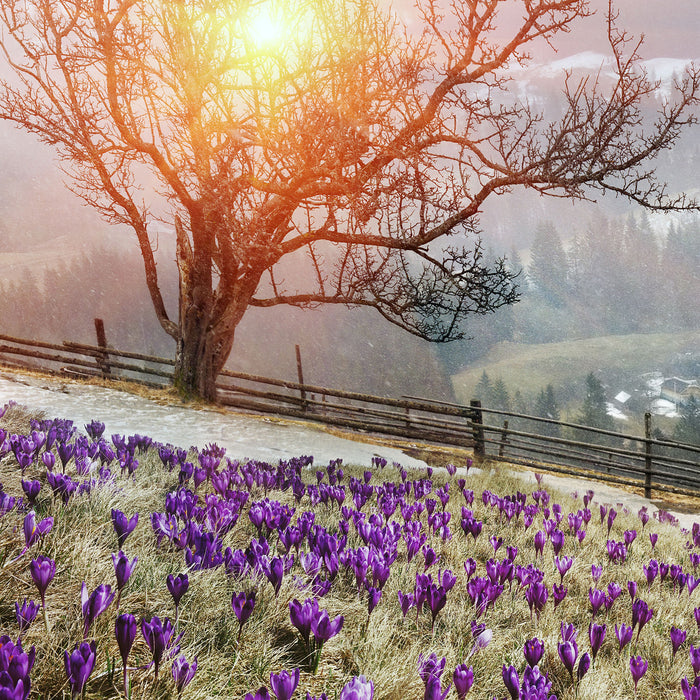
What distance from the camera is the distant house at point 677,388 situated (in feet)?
566

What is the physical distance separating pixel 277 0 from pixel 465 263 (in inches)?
242

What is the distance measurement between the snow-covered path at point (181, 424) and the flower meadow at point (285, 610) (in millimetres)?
4499

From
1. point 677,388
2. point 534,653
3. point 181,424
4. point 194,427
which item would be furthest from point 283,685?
point 677,388

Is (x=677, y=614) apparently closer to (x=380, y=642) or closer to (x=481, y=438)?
(x=380, y=642)

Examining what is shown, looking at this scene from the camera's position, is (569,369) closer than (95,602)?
No

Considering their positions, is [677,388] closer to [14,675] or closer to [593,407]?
[593,407]

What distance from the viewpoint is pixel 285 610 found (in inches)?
82.1

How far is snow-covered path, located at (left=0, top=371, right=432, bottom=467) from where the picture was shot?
27.1 ft

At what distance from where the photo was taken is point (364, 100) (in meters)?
10.2

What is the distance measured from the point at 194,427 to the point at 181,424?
0.29 m

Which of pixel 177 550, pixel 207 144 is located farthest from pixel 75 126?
pixel 177 550

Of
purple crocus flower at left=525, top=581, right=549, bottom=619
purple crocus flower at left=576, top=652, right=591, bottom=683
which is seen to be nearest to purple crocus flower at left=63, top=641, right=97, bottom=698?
purple crocus flower at left=576, top=652, right=591, bottom=683

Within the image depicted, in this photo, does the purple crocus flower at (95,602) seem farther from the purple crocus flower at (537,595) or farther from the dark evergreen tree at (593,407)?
the dark evergreen tree at (593,407)

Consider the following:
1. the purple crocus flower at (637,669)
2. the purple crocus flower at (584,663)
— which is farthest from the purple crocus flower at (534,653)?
the purple crocus flower at (637,669)
